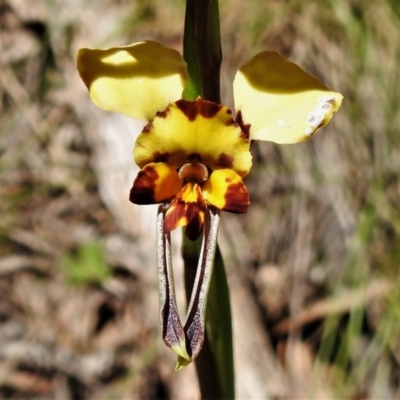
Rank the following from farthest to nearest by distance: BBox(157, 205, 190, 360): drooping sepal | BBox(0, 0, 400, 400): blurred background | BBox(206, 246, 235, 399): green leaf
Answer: BBox(0, 0, 400, 400): blurred background
BBox(206, 246, 235, 399): green leaf
BBox(157, 205, 190, 360): drooping sepal

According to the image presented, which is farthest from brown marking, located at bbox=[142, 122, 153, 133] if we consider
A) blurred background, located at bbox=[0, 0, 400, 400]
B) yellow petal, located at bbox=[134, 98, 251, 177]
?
blurred background, located at bbox=[0, 0, 400, 400]

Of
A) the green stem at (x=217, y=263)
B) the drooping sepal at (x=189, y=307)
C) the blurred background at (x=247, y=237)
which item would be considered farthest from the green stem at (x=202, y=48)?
the blurred background at (x=247, y=237)

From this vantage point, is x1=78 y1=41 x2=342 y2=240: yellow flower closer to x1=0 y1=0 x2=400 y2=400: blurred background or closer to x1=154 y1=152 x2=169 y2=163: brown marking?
x1=154 y1=152 x2=169 y2=163: brown marking

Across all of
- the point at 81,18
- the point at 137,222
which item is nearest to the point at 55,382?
the point at 137,222

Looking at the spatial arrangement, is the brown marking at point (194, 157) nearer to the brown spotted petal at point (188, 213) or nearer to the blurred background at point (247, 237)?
the brown spotted petal at point (188, 213)

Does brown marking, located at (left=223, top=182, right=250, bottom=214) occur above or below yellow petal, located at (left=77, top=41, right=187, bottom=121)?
below

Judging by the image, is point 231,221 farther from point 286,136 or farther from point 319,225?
point 286,136

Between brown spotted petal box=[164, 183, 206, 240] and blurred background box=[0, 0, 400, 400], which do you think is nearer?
brown spotted petal box=[164, 183, 206, 240]

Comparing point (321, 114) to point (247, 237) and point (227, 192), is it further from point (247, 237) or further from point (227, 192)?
point (247, 237)
